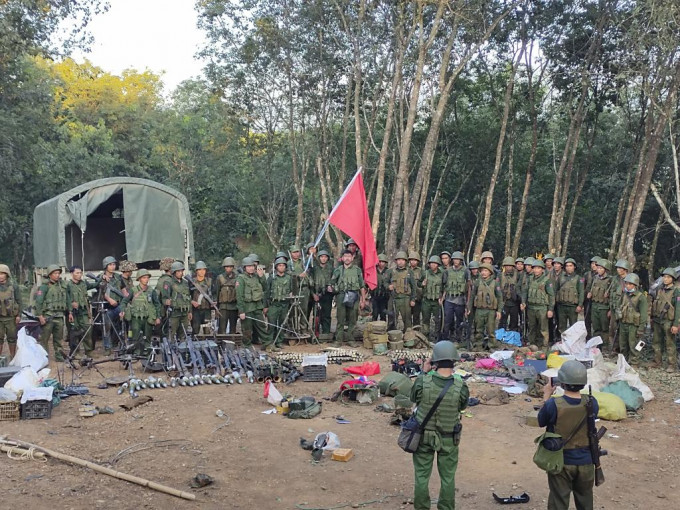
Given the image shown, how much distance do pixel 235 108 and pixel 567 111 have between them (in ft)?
42.4

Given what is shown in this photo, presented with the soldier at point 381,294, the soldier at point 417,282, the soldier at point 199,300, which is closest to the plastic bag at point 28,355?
the soldier at point 199,300

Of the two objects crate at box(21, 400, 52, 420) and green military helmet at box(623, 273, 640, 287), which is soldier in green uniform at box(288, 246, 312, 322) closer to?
crate at box(21, 400, 52, 420)

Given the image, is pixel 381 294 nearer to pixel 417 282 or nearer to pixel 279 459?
pixel 417 282

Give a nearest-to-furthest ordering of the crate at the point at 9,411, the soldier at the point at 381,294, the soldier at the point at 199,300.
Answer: the crate at the point at 9,411
the soldier at the point at 199,300
the soldier at the point at 381,294

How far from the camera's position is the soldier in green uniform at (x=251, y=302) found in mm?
12195

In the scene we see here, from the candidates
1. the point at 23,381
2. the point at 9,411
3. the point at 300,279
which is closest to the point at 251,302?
the point at 300,279

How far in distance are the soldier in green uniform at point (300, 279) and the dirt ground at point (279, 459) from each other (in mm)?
3858

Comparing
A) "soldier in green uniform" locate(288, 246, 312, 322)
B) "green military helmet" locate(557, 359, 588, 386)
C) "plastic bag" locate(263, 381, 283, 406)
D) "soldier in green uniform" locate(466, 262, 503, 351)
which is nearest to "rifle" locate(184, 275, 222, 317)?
"soldier in green uniform" locate(288, 246, 312, 322)

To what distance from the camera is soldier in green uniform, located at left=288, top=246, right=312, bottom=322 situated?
12.9 metres

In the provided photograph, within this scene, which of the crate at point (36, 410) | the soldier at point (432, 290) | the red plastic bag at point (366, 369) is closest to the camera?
the crate at point (36, 410)

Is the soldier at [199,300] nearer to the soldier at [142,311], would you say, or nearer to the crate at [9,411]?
the soldier at [142,311]

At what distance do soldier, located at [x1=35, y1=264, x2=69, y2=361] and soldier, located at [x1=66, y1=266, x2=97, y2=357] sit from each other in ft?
0.49

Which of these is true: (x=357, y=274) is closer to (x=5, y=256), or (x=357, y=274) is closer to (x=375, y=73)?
(x=375, y=73)

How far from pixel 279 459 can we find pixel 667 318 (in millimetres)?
7558
